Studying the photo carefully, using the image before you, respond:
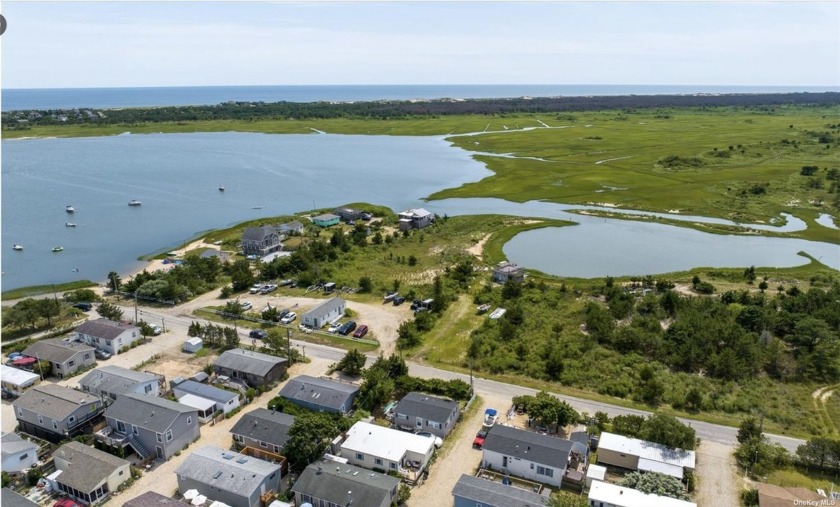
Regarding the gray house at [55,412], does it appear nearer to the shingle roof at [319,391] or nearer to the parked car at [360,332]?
the shingle roof at [319,391]

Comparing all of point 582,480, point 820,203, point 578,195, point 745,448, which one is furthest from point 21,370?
point 820,203

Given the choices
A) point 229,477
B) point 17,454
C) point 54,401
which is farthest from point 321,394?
point 17,454

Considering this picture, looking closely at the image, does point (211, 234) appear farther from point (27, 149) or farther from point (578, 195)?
point (27, 149)

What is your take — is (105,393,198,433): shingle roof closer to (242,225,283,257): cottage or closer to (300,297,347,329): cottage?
(300,297,347,329): cottage

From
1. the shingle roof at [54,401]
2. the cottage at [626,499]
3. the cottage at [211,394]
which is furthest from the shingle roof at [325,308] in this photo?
the cottage at [626,499]

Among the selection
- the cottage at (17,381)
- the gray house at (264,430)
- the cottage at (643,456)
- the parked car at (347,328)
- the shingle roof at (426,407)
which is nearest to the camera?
the cottage at (643,456)

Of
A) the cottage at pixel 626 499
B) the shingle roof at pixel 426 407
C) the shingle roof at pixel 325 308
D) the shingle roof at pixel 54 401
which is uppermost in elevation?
the shingle roof at pixel 54 401
